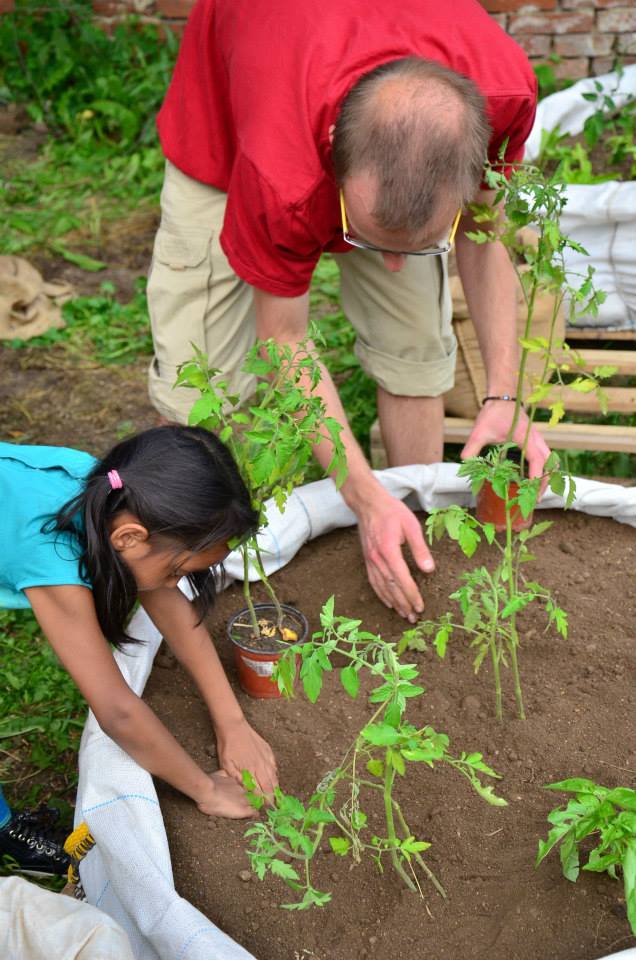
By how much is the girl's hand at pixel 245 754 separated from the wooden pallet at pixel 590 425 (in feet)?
3.75

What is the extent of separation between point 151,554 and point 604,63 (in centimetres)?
376

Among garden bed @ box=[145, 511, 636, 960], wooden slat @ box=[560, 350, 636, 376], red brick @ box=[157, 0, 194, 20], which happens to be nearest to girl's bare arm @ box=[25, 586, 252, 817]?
garden bed @ box=[145, 511, 636, 960]

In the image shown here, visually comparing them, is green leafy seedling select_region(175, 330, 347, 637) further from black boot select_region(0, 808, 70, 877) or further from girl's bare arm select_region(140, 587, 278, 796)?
black boot select_region(0, 808, 70, 877)

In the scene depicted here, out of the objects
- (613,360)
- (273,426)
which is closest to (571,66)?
(613,360)

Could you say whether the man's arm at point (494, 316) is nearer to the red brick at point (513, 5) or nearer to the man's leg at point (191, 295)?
the man's leg at point (191, 295)

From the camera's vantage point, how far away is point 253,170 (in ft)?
6.73

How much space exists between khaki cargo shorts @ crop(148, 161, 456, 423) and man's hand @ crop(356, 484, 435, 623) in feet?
1.99

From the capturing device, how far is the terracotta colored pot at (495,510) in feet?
8.01

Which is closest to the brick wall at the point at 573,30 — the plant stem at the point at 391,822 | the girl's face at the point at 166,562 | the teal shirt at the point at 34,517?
the teal shirt at the point at 34,517

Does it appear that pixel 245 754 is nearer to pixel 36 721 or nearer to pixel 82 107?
pixel 36 721

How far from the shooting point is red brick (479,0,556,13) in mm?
4543

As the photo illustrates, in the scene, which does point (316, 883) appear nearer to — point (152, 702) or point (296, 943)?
point (296, 943)

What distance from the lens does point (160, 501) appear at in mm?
1718

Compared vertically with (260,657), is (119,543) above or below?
above
